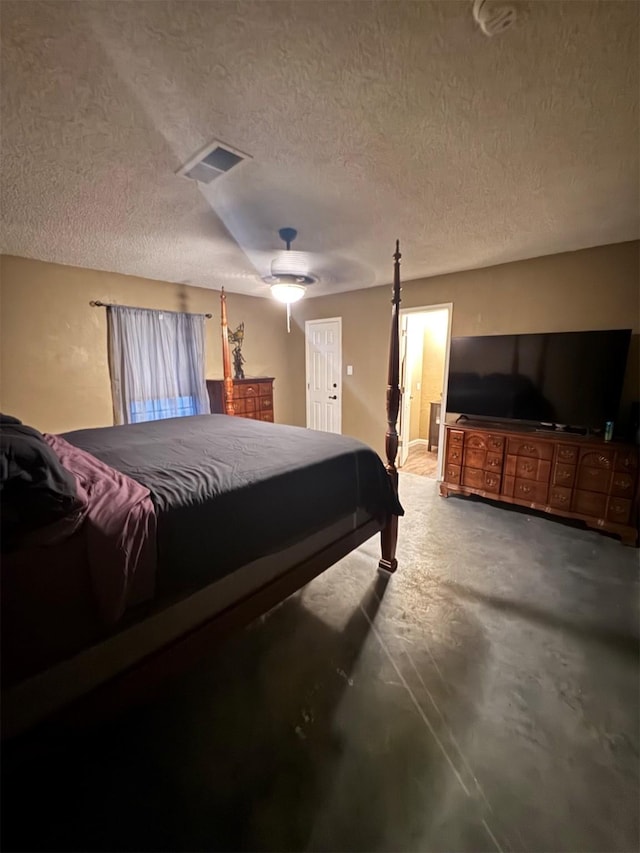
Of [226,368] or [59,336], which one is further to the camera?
[226,368]

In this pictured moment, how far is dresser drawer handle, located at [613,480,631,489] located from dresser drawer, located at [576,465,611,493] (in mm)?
43

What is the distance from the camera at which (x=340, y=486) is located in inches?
78.3

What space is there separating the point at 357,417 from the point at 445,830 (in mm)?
4174

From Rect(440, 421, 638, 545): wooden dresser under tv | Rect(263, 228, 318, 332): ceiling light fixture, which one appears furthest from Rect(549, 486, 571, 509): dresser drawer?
Rect(263, 228, 318, 332): ceiling light fixture

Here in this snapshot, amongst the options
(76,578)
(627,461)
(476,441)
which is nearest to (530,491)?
(476,441)

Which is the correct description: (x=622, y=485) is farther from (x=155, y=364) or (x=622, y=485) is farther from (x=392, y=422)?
(x=155, y=364)

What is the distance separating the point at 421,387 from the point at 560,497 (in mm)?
3017

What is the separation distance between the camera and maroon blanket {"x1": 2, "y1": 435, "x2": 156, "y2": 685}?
946 millimetres

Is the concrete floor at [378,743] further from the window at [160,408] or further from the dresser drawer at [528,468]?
the window at [160,408]

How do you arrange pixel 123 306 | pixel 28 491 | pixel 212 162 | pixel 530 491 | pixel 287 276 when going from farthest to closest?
pixel 123 306, pixel 530 491, pixel 287 276, pixel 212 162, pixel 28 491

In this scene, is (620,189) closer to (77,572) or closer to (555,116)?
(555,116)

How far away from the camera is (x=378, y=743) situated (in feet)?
4.34

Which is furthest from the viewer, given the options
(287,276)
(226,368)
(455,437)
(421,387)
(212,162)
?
(421,387)

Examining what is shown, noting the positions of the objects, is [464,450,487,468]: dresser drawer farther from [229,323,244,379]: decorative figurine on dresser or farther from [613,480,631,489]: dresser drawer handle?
[229,323,244,379]: decorative figurine on dresser
